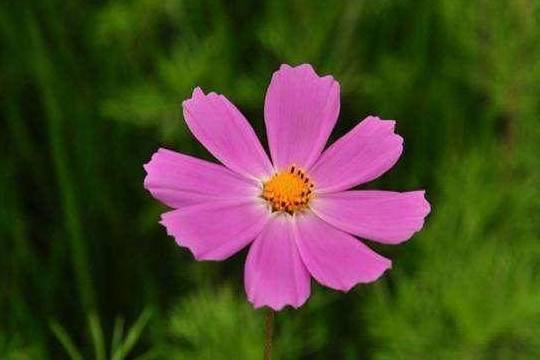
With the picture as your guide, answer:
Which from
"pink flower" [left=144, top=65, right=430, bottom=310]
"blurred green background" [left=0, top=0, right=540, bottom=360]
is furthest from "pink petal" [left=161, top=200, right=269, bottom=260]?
"blurred green background" [left=0, top=0, right=540, bottom=360]

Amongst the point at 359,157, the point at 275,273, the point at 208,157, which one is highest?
the point at 208,157

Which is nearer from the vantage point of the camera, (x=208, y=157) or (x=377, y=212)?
(x=377, y=212)

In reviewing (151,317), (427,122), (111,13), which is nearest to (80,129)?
(111,13)

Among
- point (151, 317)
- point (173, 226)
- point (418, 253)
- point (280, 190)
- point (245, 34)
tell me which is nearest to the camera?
point (173, 226)

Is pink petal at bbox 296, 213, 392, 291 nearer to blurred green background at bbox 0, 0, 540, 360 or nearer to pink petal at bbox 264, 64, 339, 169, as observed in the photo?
pink petal at bbox 264, 64, 339, 169

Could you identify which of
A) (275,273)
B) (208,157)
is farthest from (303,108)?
(208,157)

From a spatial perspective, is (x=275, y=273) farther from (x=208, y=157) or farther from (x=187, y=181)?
(x=208, y=157)

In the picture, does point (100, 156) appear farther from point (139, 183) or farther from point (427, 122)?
point (427, 122)
